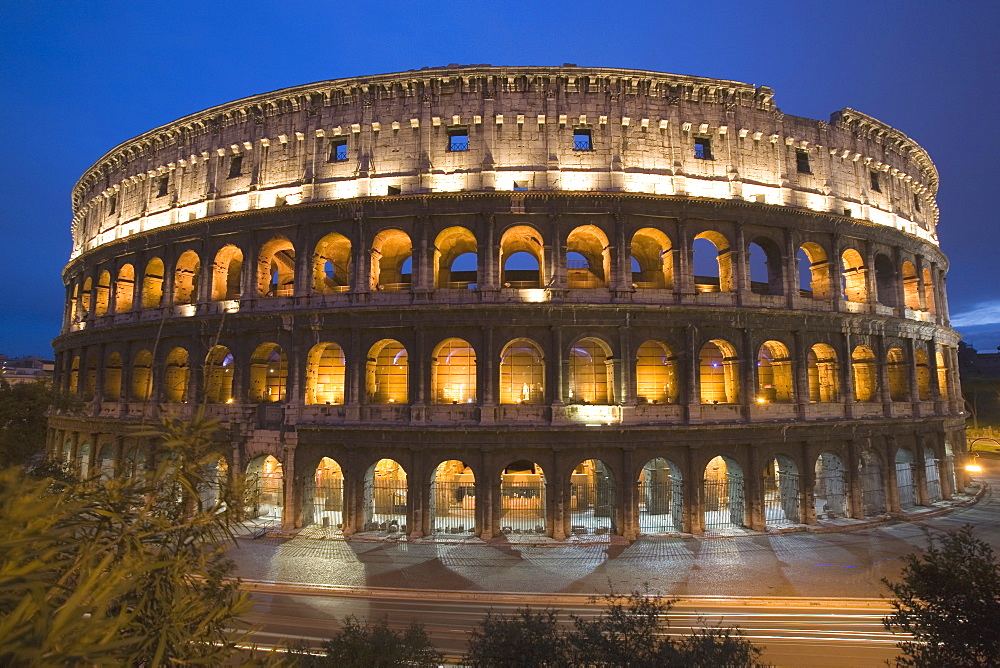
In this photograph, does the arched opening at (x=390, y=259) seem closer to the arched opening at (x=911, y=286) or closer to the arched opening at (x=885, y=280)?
the arched opening at (x=885, y=280)

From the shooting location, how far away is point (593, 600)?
42.7 ft

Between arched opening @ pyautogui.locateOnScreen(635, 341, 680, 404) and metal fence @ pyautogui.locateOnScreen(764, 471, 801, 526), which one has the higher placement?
arched opening @ pyautogui.locateOnScreen(635, 341, 680, 404)

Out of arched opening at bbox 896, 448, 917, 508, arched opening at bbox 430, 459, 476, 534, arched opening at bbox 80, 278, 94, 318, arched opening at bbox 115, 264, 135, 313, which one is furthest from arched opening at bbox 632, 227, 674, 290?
arched opening at bbox 80, 278, 94, 318

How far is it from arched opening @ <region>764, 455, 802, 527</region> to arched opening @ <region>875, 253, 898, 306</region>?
10.1 m

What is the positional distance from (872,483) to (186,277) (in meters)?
34.1

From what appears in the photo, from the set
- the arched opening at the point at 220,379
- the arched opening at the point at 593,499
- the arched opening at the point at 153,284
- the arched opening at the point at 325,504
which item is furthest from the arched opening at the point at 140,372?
the arched opening at the point at 593,499

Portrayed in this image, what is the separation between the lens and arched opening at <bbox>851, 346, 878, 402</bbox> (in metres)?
23.6

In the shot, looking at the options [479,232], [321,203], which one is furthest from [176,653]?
[321,203]

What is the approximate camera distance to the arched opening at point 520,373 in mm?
22672

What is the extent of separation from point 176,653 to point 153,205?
27877 mm

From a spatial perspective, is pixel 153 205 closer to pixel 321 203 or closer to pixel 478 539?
pixel 321 203

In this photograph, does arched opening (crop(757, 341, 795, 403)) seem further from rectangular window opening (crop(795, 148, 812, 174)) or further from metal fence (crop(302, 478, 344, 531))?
metal fence (crop(302, 478, 344, 531))

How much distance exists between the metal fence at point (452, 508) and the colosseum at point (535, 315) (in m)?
0.15

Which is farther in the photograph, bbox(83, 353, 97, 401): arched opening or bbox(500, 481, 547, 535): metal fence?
bbox(83, 353, 97, 401): arched opening
